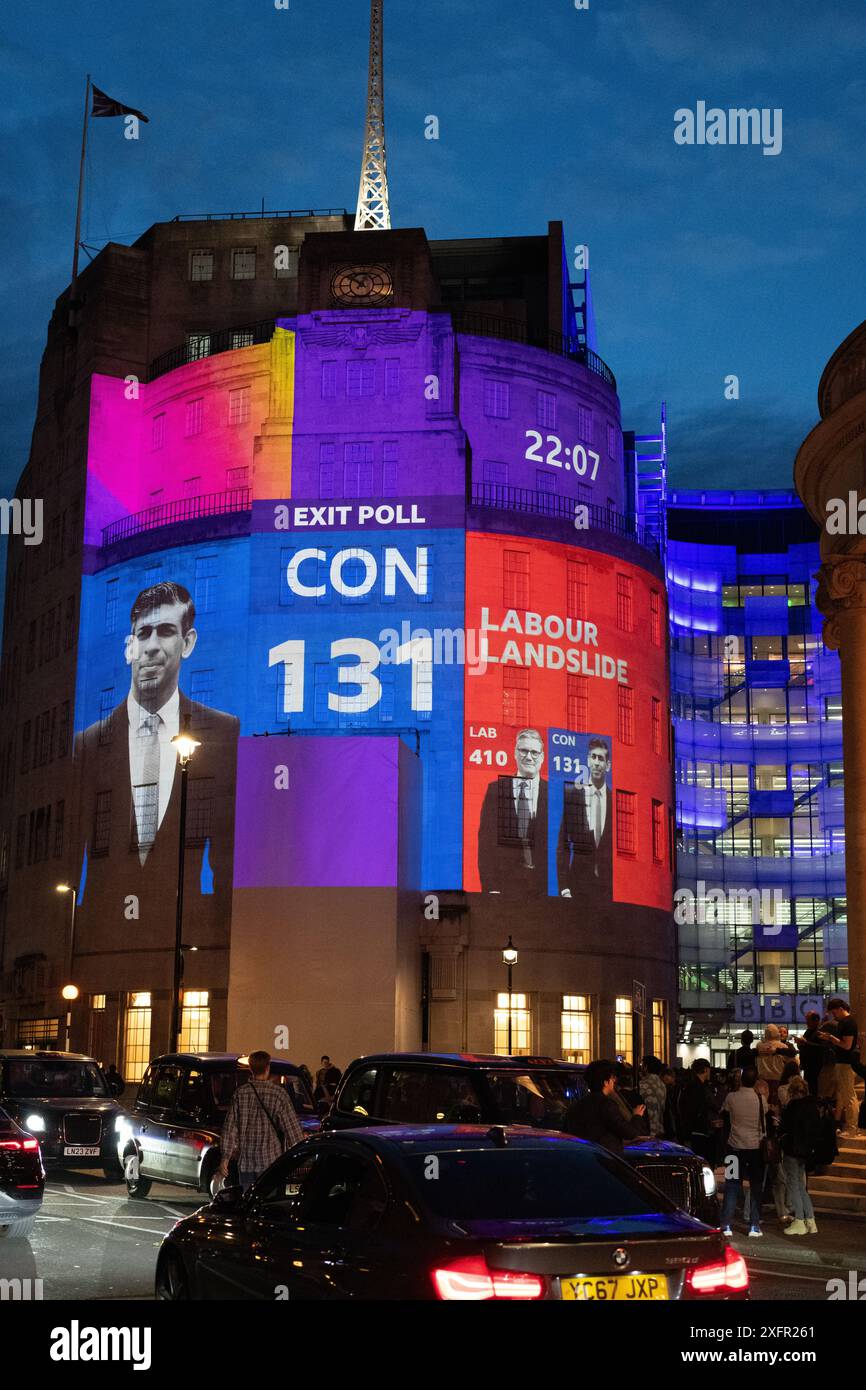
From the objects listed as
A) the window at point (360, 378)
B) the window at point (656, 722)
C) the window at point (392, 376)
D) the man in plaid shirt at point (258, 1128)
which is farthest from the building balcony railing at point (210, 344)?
the man in plaid shirt at point (258, 1128)

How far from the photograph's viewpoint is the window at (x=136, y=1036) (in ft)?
175

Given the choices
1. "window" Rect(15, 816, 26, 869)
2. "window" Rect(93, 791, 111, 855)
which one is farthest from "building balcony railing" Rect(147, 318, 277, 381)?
"window" Rect(15, 816, 26, 869)

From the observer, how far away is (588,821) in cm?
5494

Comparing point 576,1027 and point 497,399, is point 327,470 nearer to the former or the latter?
point 497,399

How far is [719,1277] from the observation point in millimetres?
7816

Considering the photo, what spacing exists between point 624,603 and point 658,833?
8432mm

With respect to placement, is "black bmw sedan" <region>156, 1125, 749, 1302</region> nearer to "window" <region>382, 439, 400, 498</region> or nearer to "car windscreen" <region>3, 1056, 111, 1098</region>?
"car windscreen" <region>3, 1056, 111, 1098</region>

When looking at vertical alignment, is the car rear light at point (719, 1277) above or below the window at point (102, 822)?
below

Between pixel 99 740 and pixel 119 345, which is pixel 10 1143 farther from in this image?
pixel 119 345

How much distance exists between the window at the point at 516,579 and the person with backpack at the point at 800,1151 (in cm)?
3682

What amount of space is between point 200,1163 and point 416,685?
107ft

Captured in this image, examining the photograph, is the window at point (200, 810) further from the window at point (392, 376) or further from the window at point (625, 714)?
the window at point (392, 376)

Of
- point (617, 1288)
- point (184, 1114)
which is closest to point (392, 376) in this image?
point (184, 1114)
